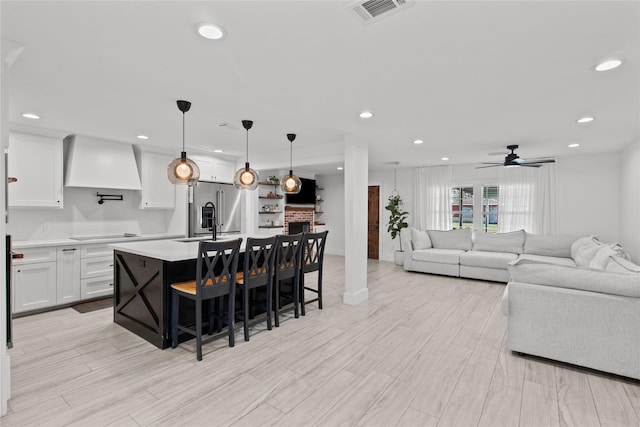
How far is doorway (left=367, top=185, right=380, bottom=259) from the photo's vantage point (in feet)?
28.1

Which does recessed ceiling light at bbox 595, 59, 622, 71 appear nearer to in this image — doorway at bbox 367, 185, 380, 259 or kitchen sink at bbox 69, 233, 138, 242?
kitchen sink at bbox 69, 233, 138, 242

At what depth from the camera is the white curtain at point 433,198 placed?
7379 millimetres

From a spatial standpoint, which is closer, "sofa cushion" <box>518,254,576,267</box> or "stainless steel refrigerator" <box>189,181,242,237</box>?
"sofa cushion" <box>518,254,576,267</box>

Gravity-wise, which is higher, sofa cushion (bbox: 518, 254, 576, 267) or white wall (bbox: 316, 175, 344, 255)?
white wall (bbox: 316, 175, 344, 255)

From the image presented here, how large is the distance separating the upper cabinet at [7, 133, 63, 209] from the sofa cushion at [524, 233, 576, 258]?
311 inches

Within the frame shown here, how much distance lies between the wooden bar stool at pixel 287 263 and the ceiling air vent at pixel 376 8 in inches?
92.3

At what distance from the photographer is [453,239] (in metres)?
6.82

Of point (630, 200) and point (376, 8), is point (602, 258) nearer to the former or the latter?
point (630, 200)

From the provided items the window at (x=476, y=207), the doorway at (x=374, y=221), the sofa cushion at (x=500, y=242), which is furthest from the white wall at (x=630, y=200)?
the doorway at (x=374, y=221)

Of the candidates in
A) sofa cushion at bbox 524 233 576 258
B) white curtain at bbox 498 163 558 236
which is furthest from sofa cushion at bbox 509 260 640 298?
white curtain at bbox 498 163 558 236

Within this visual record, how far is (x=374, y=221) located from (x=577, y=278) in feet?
19.9

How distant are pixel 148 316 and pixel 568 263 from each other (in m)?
6.29

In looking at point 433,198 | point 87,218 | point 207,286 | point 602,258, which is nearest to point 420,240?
point 433,198

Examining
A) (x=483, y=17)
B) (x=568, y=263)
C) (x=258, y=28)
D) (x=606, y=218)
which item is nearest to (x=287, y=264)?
(x=258, y=28)
